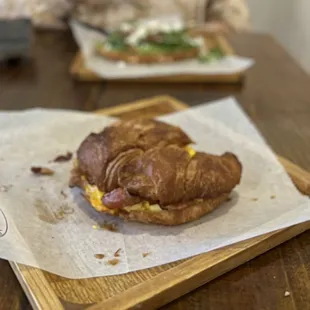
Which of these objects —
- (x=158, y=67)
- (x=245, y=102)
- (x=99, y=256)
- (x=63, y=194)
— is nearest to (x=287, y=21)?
(x=158, y=67)

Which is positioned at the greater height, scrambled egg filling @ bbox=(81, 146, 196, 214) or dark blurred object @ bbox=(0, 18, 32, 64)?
scrambled egg filling @ bbox=(81, 146, 196, 214)

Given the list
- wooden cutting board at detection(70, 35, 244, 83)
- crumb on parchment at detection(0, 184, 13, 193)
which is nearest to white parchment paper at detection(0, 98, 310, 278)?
crumb on parchment at detection(0, 184, 13, 193)

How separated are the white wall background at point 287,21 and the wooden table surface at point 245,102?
1.27 m

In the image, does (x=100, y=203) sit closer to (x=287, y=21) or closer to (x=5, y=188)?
(x=5, y=188)

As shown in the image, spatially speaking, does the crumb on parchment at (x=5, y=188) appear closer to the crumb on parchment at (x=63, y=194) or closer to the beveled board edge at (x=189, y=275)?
the crumb on parchment at (x=63, y=194)

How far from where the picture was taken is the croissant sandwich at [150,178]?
79 centimetres

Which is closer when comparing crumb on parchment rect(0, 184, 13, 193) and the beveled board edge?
the beveled board edge

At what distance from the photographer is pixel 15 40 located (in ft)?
5.16

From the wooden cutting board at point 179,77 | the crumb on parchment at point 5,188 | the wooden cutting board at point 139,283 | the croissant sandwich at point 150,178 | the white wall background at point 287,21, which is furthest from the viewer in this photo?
the white wall background at point 287,21

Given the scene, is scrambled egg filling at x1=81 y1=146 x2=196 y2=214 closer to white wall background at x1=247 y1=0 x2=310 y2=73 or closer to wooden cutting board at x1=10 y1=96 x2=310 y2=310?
wooden cutting board at x1=10 y1=96 x2=310 y2=310

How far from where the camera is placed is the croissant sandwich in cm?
79

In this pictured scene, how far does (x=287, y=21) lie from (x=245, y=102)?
2030mm

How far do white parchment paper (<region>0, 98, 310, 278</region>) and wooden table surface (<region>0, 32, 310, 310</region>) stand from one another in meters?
0.05

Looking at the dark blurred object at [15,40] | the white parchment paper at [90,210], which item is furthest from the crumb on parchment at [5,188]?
the dark blurred object at [15,40]
